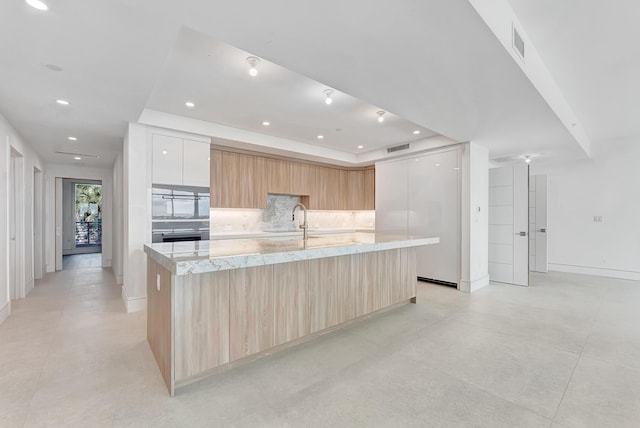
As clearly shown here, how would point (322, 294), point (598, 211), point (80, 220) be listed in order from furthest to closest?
1. point (80, 220)
2. point (598, 211)
3. point (322, 294)

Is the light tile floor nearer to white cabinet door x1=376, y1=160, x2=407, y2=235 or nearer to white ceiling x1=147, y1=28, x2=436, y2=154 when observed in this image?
white cabinet door x1=376, y1=160, x2=407, y2=235

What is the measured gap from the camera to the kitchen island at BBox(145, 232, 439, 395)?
208 cm

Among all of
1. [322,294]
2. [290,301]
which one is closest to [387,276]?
[322,294]

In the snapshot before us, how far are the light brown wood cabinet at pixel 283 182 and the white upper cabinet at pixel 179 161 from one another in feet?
1.96

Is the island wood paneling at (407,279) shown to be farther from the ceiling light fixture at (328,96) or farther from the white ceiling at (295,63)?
the ceiling light fixture at (328,96)

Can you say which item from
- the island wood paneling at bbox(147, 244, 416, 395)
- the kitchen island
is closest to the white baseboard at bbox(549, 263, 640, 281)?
the kitchen island

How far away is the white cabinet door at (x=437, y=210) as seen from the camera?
5.14m

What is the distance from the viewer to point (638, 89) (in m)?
3.63

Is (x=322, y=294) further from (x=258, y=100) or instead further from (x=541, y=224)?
(x=541, y=224)

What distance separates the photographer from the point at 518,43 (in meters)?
2.30

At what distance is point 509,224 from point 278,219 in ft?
15.2

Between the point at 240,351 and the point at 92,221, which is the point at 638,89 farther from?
the point at 92,221

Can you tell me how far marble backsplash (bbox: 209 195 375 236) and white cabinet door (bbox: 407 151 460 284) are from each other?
6.63ft

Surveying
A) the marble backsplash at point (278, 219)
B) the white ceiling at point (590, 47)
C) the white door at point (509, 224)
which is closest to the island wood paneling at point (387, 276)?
the white ceiling at point (590, 47)
